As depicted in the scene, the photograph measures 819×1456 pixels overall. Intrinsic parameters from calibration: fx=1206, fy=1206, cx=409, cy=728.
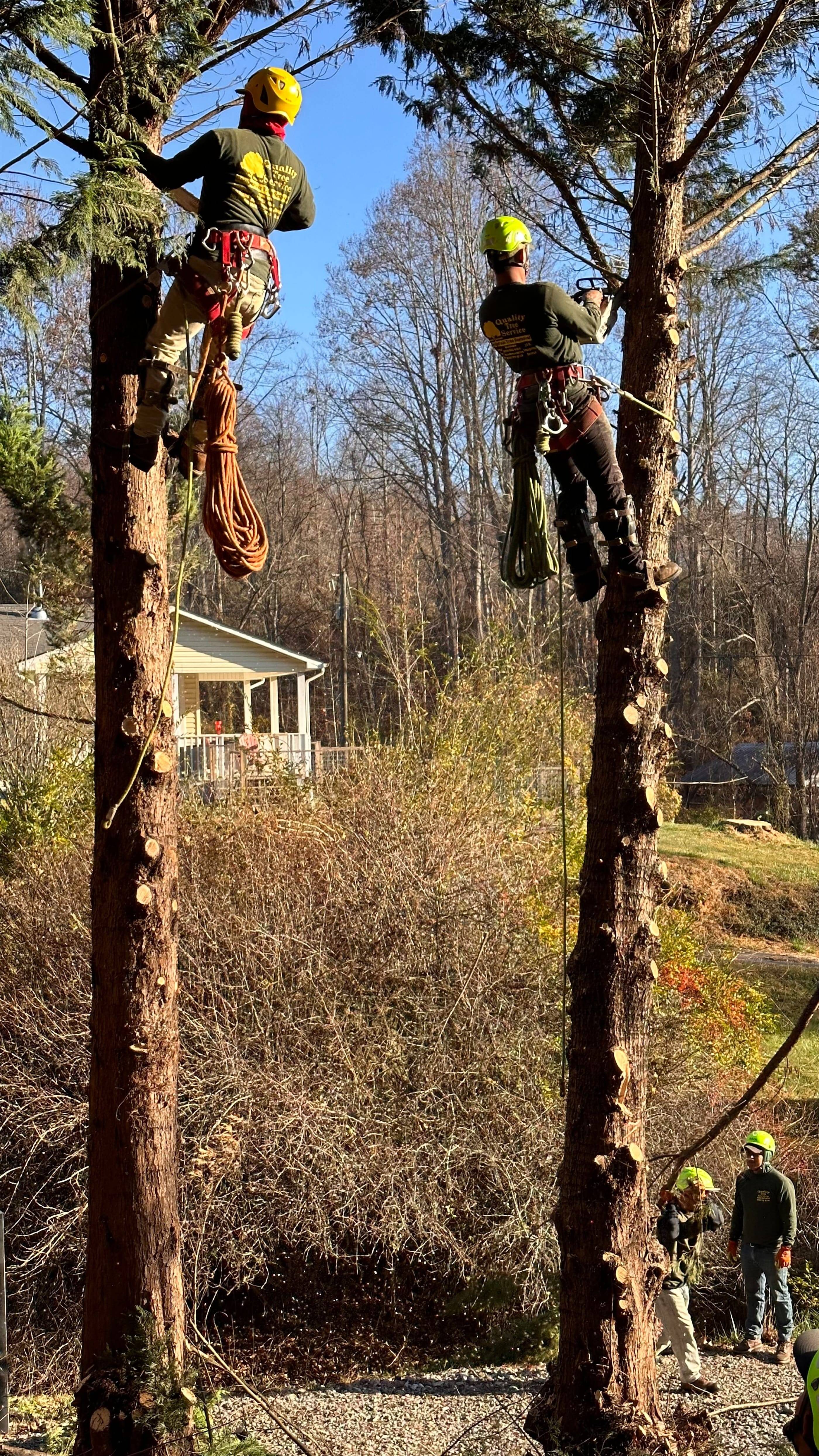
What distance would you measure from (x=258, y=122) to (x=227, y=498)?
1391 mm

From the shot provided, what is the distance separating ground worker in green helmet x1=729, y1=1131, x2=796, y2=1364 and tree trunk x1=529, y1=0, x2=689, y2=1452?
344 cm

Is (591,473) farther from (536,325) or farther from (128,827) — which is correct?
(128,827)

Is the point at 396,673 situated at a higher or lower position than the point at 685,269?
lower

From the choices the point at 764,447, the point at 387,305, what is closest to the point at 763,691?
the point at 764,447

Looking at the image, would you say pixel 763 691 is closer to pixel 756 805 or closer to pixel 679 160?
pixel 756 805

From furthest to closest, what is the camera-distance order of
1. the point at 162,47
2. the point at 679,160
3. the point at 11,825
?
the point at 11,825 < the point at 679,160 < the point at 162,47

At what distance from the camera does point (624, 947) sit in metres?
5.41

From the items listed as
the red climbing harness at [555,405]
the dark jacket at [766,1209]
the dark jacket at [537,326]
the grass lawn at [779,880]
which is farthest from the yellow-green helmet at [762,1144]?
the dark jacket at [537,326]

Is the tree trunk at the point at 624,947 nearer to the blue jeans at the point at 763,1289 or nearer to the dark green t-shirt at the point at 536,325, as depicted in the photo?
the dark green t-shirt at the point at 536,325

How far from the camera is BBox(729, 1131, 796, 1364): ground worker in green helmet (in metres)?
8.44

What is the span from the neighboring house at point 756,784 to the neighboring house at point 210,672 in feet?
30.5

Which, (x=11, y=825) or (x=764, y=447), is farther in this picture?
(x=764, y=447)

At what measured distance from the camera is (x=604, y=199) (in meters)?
6.05

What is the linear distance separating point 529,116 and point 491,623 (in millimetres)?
9426
